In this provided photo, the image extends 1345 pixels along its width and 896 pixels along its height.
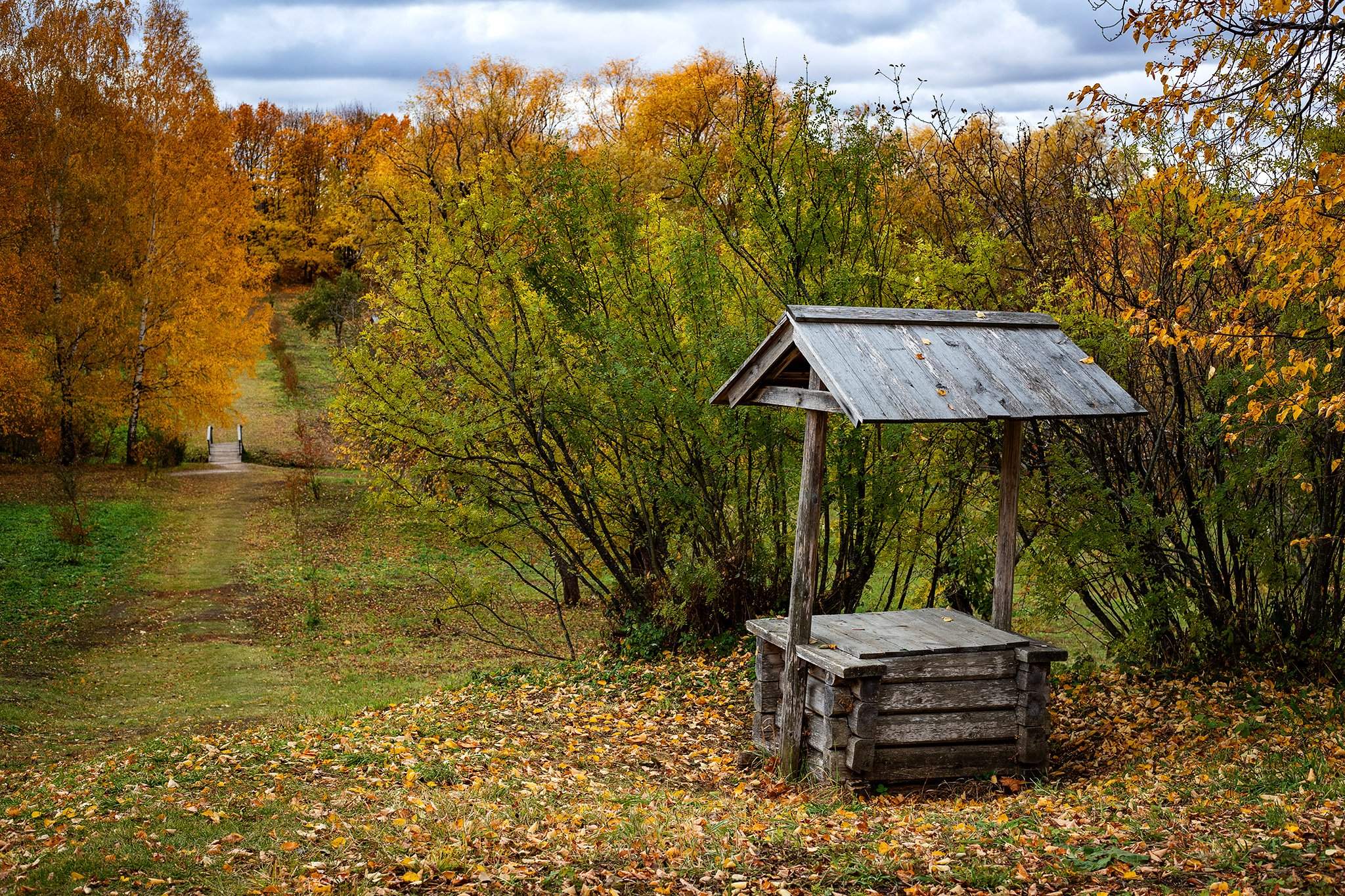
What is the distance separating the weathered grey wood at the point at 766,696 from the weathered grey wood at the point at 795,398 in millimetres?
2056

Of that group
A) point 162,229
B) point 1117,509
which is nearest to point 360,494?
point 162,229

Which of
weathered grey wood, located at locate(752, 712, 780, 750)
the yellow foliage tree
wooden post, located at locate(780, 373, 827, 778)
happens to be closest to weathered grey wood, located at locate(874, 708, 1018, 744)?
wooden post, located at locate(780, 373, 827, 778)

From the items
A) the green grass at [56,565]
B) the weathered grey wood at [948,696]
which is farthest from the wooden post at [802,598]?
the green grass at [56,565]

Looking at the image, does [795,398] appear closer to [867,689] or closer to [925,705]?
[867,689]

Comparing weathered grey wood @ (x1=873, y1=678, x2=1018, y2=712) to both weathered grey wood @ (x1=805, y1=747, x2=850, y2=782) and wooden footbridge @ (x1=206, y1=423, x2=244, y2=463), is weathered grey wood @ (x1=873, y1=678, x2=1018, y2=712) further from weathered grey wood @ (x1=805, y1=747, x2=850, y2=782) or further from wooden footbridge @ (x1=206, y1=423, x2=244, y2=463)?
wooden footbridge @ (x1=206, y1=423, x2=244, y2=463)

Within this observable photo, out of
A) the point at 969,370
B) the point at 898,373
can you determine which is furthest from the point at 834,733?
the point at 969,370

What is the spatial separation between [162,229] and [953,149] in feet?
73.1

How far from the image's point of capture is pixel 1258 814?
508 centimetres

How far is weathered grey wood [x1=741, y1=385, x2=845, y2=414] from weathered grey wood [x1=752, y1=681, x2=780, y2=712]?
2056 mm

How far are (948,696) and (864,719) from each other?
65 centimetres

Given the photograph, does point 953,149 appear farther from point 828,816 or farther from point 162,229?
point 162,229

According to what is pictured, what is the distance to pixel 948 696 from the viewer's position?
6.64 metres

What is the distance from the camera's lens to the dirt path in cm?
1065

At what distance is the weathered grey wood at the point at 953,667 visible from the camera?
6484 millimetres
